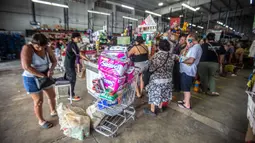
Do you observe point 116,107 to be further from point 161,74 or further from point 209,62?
point 209,62

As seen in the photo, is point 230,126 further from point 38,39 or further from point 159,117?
point 38,39

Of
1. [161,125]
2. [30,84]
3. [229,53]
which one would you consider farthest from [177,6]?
[30,84]

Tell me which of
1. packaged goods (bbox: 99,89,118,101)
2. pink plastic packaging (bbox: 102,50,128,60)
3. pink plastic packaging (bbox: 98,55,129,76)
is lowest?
packaged goods (bbox: 99,89,118,101)

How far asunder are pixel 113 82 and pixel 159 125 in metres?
1.23

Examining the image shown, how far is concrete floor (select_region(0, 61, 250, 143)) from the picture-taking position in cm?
181

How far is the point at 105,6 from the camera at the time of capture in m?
15.7

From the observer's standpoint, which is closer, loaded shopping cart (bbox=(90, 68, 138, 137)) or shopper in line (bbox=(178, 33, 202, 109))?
loaded shopping cart (bbox=(90, 68, 138, 137))

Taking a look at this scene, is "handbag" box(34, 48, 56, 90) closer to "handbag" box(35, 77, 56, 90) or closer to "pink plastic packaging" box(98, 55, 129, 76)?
"handbag" box(35, 77, 56, 90)

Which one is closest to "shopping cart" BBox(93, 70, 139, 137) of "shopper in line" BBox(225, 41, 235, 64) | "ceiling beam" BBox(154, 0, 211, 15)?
"shopper in line" BBox(225, 41, 235, 64)

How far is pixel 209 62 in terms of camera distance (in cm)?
322

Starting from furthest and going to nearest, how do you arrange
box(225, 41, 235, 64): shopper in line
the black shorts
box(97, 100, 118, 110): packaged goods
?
box(225, 41, 235, 64): shopper in line, the black shorts, box(97, 100, 118, 110): packaged goods

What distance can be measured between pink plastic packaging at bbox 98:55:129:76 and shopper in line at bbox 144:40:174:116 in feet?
2.63

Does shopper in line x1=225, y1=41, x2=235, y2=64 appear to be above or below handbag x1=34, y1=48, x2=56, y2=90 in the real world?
above

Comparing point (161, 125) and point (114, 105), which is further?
point (161, 125)
